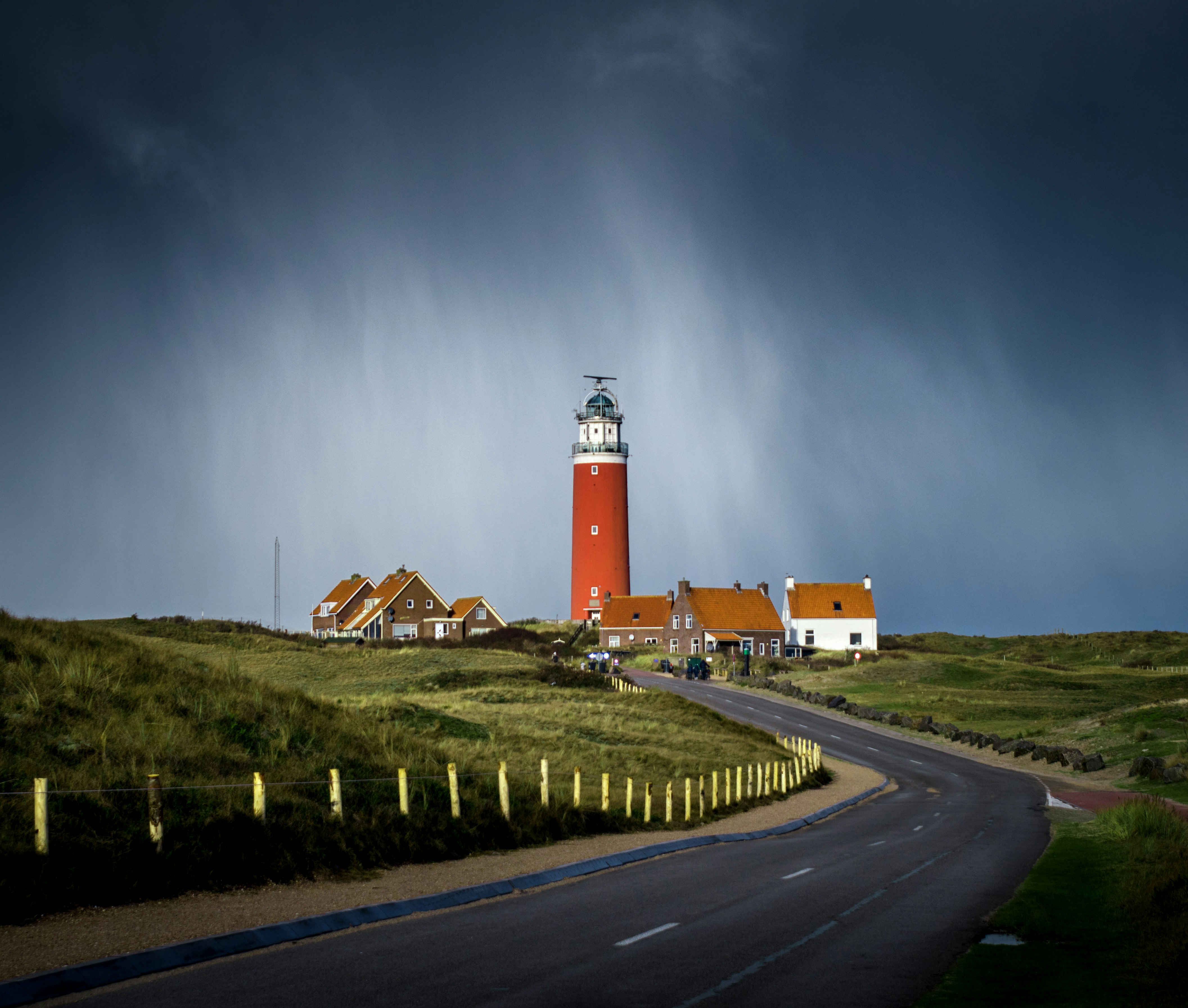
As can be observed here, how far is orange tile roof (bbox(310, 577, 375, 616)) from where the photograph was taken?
397 ft

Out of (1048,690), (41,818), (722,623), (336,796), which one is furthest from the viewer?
(722,623)

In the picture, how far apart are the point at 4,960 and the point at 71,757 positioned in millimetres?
8300

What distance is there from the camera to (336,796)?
19.4 m

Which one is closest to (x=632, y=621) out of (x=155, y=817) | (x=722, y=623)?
(x=722, y=623)

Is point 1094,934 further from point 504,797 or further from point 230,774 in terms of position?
point 230,774

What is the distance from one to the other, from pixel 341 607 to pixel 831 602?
49284 mm

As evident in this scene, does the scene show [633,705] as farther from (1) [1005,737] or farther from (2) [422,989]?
(2) [422,989]

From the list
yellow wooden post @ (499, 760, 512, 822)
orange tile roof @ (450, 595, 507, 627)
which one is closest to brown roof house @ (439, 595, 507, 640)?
orange tile roof @ (450, 595, 507, 627)

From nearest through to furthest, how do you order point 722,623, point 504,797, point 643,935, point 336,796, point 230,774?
point 643,935, point 336,796, point 230,774, point 504,797, point 722,623

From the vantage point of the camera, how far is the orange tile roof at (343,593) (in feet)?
397

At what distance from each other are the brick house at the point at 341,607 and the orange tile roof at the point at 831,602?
42.3 m

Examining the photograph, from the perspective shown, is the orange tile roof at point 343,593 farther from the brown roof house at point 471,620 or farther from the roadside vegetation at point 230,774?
the roadside vegetation at point 230,774

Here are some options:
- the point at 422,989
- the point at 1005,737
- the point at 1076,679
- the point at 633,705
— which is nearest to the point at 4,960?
the point at 422,989

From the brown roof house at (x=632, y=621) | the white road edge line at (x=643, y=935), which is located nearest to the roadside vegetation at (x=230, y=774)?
Answer: the white road edge line at (x=643, y=935)
